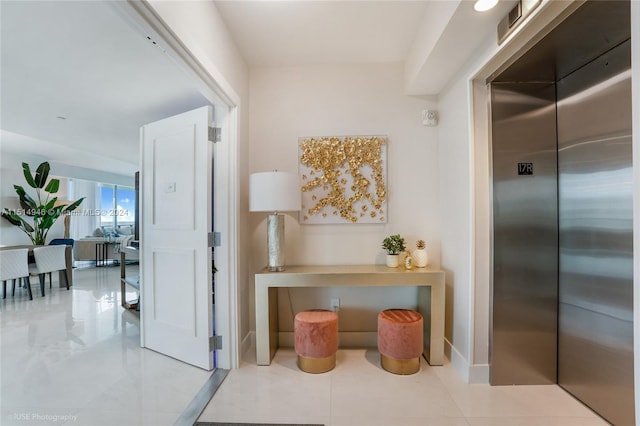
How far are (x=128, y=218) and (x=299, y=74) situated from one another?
9.22 metres

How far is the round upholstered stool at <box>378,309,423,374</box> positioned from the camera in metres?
2.09

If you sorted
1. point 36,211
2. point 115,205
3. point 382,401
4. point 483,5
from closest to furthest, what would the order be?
point 483,5, point 382,401, point 36,211, point 115,205

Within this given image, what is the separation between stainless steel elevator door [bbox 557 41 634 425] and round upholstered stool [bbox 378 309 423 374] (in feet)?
3.10

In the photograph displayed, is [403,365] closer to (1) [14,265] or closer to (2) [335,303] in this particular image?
(2) [335,303]

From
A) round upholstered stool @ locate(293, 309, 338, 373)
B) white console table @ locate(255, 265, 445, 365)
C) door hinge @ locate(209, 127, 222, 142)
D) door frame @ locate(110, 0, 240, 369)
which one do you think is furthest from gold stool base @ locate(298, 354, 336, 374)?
door hinge @ locate(209, 127, 222, 142)

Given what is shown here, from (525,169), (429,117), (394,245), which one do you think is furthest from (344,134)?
(525,169)

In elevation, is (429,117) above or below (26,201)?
above

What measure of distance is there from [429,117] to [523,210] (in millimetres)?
1126

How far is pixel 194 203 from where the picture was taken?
7.39 feet

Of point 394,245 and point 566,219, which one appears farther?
point 394,245

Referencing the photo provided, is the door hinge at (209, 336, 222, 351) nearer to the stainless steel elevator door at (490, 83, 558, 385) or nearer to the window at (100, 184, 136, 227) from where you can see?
the stainless steel elevator door at (490, 83, 558, 385)

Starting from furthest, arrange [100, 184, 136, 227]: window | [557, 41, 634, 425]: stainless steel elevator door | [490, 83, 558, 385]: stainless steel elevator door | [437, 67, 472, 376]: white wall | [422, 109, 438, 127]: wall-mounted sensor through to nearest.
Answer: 1. [100, 184, 136, 227]: window
2. [422, 109, 438, 127]: wall-mounted sensor
3. [437, 67, 472, 376]: white wall
4. [490, 83, 558, 385]: stainless steel elevator door
5. [557, 41, 634, 425]: stainless steel elevator door

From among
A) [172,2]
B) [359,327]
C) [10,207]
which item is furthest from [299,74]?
[10,207]

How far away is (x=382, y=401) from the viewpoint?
180cm
